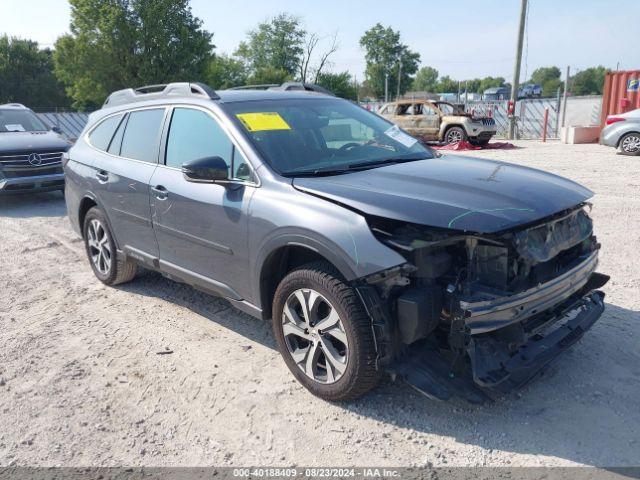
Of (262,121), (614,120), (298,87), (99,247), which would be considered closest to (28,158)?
(99,247)

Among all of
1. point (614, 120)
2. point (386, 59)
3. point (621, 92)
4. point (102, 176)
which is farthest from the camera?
point (386, 59)

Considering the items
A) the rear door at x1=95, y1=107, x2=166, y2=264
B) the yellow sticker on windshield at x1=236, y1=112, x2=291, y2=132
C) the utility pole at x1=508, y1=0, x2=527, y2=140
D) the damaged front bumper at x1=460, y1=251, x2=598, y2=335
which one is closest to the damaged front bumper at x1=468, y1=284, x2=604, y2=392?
the damaged front bumper at x1=460, y1=251, x2=598, y2=335

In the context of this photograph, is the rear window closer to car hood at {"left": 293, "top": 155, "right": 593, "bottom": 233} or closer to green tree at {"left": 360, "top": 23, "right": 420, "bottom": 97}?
car hood at {"left": 293, "top": 155, "right": 593, "bottom": 233}

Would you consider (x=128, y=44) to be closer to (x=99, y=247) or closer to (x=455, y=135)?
(x=455, y=135)

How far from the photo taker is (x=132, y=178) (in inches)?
178

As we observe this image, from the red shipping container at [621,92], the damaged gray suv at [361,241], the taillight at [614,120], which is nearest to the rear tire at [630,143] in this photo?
the taillight at [614,120]

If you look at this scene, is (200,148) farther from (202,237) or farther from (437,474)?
(437,474)

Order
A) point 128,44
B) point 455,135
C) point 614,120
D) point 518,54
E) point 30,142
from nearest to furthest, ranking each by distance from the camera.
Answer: point 30,142 < point 614,120 < point 455,135 < point 518,54 < point 128,44

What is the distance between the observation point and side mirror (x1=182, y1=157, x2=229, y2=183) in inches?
136

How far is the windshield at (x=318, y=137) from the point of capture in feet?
11.9

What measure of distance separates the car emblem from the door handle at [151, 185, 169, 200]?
6.54 metres

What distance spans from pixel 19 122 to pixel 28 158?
1.62m

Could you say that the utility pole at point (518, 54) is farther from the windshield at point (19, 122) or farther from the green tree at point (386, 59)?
the green tree at point (386, 59)

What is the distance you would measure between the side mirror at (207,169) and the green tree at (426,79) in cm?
12007
